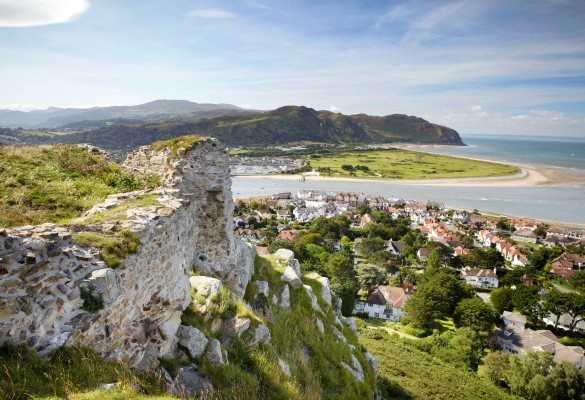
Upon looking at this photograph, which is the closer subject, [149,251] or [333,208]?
[149,251]

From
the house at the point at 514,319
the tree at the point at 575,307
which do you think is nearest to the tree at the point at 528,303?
the house at the point at 514,319

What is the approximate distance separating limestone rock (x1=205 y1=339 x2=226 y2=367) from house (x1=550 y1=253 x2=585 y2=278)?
59987 mm

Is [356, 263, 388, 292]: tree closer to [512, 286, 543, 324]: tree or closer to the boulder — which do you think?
[512, 286, 543, 324]: tree

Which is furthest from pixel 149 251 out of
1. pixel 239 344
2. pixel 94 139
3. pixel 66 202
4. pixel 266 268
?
pixel 94 139

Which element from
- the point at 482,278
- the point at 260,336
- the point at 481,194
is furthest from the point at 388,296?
the point at 481,194

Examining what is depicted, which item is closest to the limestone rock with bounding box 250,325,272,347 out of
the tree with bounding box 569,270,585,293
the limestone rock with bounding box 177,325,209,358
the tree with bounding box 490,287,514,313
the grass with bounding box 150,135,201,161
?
the limestone rock with bounding box 177,325,209,358

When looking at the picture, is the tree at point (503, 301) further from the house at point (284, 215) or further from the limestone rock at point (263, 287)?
the house at point (284, 215)

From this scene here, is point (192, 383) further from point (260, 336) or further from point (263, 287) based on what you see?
point (263, 287)

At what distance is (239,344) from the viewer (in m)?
7.68

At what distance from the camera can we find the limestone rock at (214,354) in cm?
660

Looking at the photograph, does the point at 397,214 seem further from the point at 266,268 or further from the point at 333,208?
the point at 266,268

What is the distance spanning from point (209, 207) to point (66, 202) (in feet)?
11.9

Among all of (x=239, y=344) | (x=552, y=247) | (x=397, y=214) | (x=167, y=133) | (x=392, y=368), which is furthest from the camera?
(x=167, y=133)

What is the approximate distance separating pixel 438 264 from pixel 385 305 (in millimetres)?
14938
